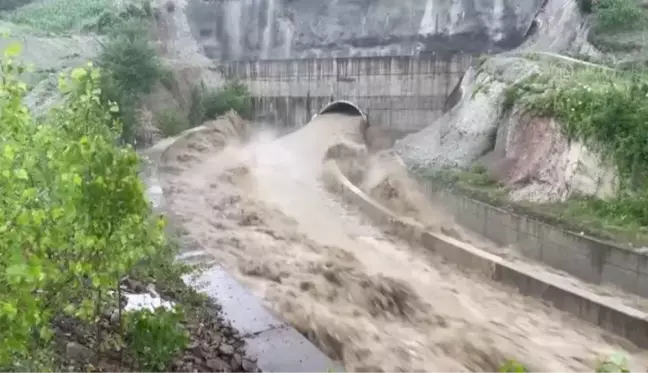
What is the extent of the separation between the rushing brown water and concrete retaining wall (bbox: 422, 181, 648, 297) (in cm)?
→ 95

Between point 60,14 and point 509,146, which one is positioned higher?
point 60,14

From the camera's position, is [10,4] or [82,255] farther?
[10,4]

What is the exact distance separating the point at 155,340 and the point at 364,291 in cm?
523

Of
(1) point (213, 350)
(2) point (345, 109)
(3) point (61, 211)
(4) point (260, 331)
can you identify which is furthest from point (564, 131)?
(2) point (345, 109)

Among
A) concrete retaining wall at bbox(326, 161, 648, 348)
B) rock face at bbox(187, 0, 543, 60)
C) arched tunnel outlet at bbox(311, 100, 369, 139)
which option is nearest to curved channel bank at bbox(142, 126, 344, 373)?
concrete retaining wall at bbox(326, 161, 648, 348)

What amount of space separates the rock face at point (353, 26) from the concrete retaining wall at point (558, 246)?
18043 mm

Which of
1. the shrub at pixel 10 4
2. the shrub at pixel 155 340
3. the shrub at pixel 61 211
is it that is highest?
the shrub at pixel 10 4

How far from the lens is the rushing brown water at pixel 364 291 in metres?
7.41

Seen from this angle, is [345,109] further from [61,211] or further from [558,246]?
[61,211]

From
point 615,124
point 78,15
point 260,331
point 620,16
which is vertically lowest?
point 260,331

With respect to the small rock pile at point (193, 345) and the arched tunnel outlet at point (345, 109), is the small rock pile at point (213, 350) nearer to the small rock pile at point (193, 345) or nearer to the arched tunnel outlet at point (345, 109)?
the small rock pile at point (193, 345)

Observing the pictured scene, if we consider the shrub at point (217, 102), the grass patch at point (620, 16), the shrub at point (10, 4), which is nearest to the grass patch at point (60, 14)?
the shrub at point (10, 4)

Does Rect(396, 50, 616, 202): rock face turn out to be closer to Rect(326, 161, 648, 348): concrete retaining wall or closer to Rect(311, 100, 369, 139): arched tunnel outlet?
Rect(326, 161, 648, 348): concrete retaining wall

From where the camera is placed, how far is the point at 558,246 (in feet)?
35.0
